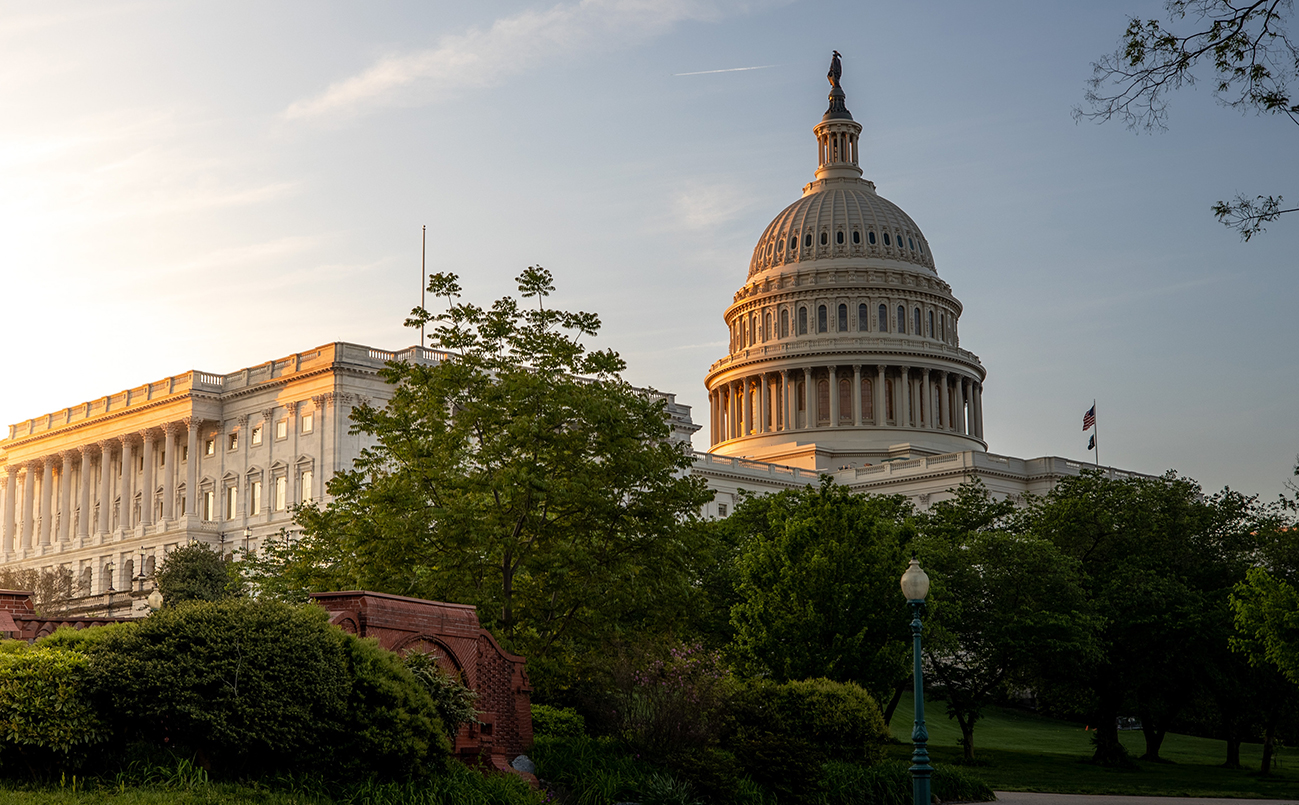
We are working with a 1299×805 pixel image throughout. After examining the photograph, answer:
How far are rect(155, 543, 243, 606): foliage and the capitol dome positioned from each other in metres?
76.7

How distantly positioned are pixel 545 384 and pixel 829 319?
113933 millimetres

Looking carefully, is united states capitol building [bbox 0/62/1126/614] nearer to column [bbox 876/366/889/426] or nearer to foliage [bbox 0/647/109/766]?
column [bbox 876/366/889/426]

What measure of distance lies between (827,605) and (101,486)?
8365cm

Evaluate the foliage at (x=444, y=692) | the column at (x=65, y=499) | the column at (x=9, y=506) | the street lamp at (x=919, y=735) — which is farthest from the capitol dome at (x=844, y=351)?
the foliage at (x=444, y=692)

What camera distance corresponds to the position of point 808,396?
14400 cm

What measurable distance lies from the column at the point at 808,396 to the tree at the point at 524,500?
107 m

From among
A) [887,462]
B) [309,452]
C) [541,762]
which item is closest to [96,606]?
[309,452]

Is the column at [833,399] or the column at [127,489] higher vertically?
the column at [833,399]

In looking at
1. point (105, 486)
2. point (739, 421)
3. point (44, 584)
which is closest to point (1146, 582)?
point (44, 584)

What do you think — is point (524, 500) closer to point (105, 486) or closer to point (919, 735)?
point (919, 735)

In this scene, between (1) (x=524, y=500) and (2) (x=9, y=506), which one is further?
(2) (x=9, y=506)

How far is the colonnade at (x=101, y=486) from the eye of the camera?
107875 millimetres

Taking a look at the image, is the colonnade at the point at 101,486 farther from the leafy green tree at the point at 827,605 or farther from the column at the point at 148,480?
the leafy green tree at the point at 827,605

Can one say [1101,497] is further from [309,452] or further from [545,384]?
[309,452]
